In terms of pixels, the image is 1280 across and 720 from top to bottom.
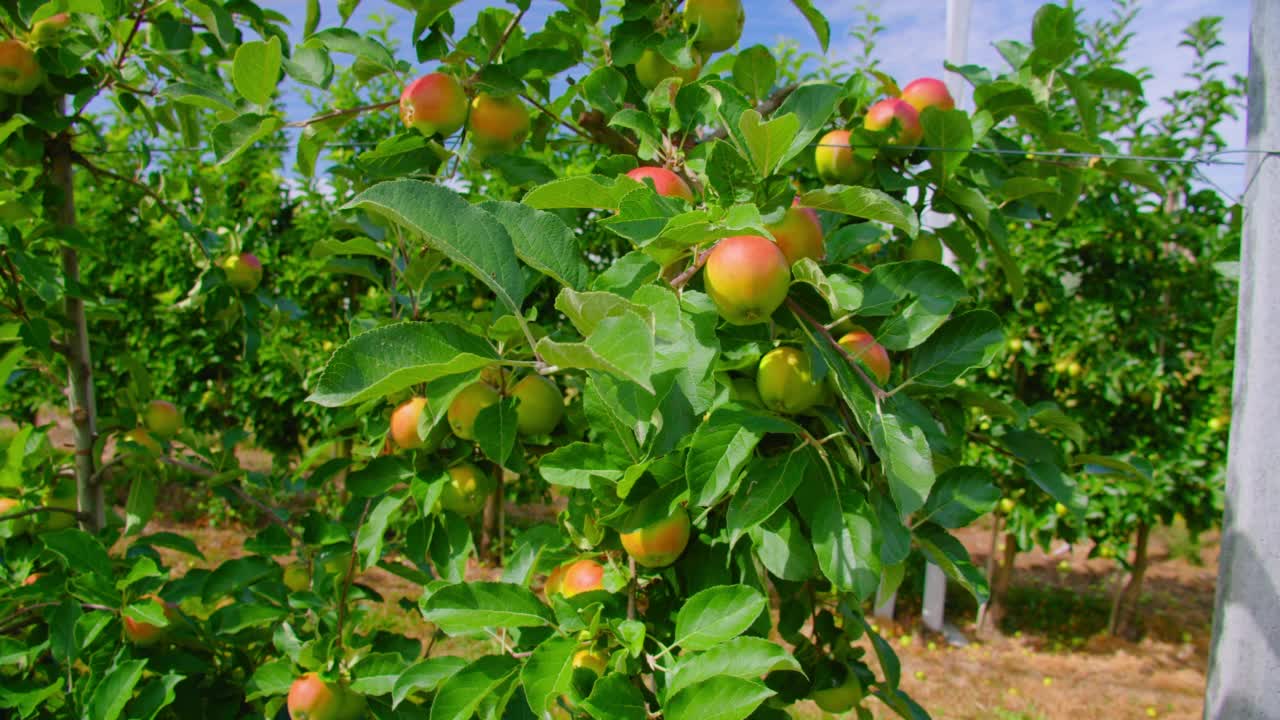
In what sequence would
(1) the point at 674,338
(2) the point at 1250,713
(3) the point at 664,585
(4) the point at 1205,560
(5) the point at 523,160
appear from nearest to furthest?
1. (1) the point at 674,338
2. (3) the point at 664,585
3. (5) the point at 523,160
4. (2) the point at 1250,713
5. (4) the point at 1205,560

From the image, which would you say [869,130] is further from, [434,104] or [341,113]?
[341,113]

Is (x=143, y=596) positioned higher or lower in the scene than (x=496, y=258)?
lower

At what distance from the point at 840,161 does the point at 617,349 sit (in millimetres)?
639

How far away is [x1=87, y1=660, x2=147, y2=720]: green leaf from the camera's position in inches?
39.5

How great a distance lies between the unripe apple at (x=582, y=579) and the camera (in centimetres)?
88

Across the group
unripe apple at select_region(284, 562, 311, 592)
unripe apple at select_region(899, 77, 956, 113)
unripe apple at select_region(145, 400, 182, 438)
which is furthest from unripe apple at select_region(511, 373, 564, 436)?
unripe apple at select_region(145, 400, 182, 438)

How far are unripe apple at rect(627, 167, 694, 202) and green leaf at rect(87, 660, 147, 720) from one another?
87 cm

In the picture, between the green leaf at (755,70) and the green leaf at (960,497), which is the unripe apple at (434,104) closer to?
the green leaf at (755,70)

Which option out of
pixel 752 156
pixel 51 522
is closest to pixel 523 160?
pixel 752 156

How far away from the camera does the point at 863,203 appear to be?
2.38 ft

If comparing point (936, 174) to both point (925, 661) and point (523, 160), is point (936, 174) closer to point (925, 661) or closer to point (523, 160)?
point (523, 160)

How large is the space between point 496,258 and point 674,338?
16cm

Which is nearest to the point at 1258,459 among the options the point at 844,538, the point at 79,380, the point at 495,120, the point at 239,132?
the point at 844,538

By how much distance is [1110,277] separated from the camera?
3.89m
